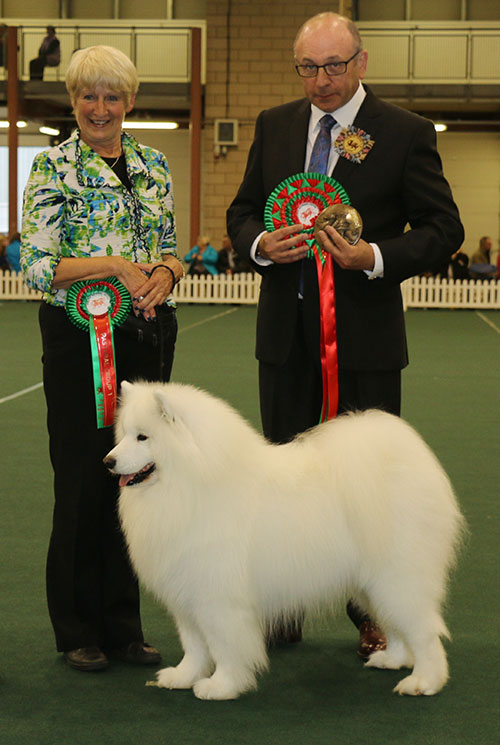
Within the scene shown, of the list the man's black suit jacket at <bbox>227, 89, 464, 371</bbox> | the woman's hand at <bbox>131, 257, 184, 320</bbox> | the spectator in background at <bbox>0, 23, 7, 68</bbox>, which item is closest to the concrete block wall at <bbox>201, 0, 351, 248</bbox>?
the spectator in background at <bbox>0, 23, 7, 68</bbox>

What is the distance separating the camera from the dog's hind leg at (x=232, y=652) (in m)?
2.72

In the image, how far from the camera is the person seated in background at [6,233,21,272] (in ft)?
61.2

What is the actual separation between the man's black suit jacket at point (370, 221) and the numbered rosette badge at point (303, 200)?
0.06 metres

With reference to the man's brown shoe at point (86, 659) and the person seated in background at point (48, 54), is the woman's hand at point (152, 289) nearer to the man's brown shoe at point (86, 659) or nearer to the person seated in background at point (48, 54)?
the man's brown shoe at point (86, 659)

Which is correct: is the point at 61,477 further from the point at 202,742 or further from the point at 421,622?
the point at 421,622

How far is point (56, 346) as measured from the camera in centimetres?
299

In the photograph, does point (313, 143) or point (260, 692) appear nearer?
point (260, 692)

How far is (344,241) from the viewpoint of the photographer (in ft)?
9.36

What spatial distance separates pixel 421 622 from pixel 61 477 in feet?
3.96

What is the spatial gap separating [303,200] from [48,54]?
61.9 ft

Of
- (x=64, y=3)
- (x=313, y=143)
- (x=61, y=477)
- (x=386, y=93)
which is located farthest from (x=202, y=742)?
(x=64, y=3)

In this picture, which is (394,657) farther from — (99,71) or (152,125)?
(152,125)

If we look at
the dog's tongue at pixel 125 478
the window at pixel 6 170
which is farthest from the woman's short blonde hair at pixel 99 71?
the window at pixel 6 170

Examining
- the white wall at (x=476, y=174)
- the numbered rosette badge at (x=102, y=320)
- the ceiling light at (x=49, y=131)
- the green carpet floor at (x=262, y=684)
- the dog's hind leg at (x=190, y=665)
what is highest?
the ceiling light at (x=49, y=131)
